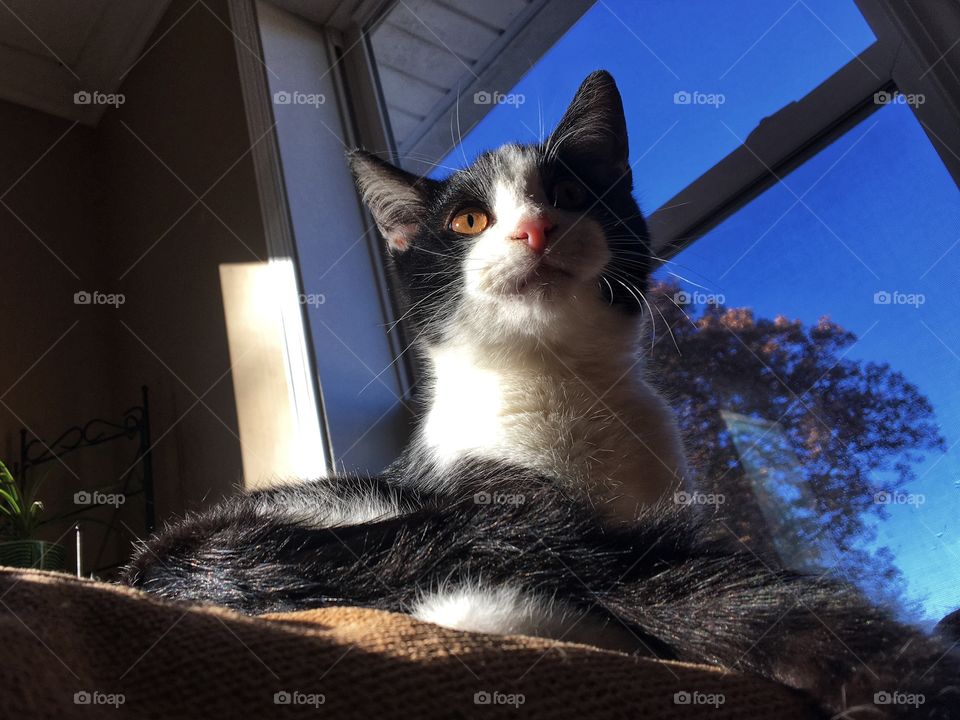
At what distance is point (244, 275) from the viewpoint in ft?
6.93

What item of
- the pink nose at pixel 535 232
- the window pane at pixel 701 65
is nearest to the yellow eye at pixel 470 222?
the pink nose at pixel 535 232

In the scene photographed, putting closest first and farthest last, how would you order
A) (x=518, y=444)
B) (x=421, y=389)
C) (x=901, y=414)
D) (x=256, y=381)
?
(x=518, y=444)
(x=901, y=414)
(x=421, y=389)
(x=256, y=381)

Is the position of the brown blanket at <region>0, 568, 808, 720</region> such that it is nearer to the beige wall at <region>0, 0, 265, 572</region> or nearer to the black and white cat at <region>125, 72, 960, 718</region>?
the black and white cat at <region>125, 72, 960, 718</region>

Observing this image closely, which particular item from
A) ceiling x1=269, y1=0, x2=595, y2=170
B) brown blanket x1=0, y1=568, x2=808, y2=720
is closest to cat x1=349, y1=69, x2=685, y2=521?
brown blanket x1=0, y1=568, x2=808, y2=720

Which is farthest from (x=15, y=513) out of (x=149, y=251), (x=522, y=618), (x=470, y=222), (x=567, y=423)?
(x=522, y=618)

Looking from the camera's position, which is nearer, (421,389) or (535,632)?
(535,632)

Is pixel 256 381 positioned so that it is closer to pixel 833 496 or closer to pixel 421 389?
pixel 421 389

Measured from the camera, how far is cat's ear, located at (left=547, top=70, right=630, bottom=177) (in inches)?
44.5

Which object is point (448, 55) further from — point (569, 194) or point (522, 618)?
point (522, 618)

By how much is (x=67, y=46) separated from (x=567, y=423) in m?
2.84

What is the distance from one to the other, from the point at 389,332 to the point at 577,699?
5.32ft

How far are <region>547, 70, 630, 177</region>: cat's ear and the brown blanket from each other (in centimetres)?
81

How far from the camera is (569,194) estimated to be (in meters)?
1.09

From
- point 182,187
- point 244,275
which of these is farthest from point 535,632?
point 182,187
